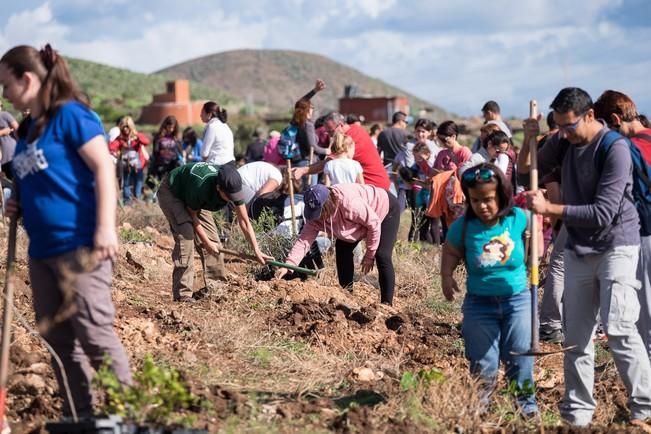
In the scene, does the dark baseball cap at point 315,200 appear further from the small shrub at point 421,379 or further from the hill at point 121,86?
the hill at point 121,86

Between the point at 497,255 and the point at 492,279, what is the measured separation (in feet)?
0.43

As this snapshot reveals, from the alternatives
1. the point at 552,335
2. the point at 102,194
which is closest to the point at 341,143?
the point at 552,335

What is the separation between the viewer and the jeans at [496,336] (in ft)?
18.3

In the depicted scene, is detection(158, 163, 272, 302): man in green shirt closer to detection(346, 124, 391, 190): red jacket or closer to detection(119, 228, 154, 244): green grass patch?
detection(346, 124, 391, 190): red jacket

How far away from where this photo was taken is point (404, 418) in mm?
5426

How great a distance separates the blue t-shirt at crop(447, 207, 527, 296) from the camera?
216 inches

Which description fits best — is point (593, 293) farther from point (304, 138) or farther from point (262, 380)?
point (304, 138)

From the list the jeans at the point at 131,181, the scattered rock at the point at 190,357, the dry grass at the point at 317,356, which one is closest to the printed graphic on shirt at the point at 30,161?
the dry grass at the point at 317,356

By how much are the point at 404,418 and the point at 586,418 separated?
112 cm

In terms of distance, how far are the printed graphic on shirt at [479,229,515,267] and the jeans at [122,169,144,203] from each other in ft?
35.2

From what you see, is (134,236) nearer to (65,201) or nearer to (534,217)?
(534,217)

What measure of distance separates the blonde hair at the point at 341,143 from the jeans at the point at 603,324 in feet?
12.8

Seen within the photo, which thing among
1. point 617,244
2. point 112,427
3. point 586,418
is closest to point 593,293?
point 617,244

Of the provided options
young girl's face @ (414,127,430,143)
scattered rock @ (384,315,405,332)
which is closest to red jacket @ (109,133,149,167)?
young girl's face @ (414,127,430,143)
